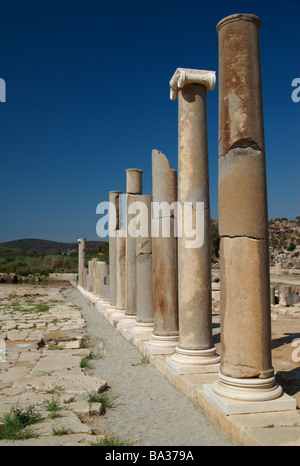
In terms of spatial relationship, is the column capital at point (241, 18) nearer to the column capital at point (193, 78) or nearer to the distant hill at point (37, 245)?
the column capital at point (193, 78)

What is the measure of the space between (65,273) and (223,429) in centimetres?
4623

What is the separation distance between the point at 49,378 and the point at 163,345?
88.6 inches

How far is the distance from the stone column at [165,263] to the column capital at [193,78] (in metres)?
1.80

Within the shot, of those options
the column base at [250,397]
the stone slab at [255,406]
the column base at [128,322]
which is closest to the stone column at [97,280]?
the column base at [128,322]

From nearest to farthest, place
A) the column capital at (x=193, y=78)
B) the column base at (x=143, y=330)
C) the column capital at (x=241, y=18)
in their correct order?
the column capital at (x=241, y=18)
the column capital at (x=193, y=78)
the column base at (x=143, y=330)

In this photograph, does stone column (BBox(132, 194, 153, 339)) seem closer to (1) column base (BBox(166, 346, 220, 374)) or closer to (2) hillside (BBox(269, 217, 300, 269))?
(1) column base (BBox(166, 346, 220, 374))

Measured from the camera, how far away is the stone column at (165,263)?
8.20 m

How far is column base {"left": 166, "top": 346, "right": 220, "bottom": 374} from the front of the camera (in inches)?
251

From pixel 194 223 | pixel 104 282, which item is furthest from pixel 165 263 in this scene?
pixel 104 282

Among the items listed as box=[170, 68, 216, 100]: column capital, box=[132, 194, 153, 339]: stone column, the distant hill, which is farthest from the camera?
the distant hill

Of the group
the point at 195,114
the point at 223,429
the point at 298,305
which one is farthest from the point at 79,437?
the point at 298,305

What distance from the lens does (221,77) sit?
5.12 meters

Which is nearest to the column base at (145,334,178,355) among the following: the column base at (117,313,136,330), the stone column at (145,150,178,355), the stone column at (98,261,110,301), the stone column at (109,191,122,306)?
the stone column at (145,150,178,355)

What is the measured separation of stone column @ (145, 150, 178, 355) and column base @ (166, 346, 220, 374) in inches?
56.9
